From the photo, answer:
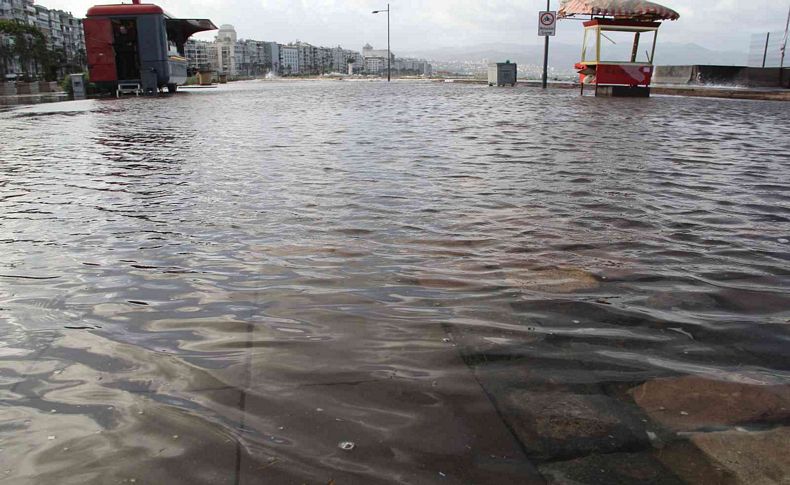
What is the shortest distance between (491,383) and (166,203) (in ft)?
13.3

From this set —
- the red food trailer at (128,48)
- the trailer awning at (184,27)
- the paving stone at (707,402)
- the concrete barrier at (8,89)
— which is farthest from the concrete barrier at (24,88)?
the paving stone at (707,402)

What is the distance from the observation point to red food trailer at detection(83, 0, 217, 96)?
86.2ft

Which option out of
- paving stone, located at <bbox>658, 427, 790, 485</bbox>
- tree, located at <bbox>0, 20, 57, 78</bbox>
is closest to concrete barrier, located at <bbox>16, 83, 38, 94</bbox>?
tree, located at <bbox>0, 20, 57, 78</bbox>

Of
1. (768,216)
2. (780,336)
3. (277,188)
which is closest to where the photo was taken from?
(780,336)

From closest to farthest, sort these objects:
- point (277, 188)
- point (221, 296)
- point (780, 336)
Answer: point (780, 336)
point (221, 296)
point (277, 188)

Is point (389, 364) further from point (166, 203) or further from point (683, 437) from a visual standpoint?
point (166, 203)

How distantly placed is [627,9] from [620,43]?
6.41ft

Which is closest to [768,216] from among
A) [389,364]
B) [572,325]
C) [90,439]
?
[572,325]

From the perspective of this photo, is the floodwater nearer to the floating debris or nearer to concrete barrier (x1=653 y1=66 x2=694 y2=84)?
the floating debris

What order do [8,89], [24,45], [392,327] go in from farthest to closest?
1. [24,45]
2. [8,89]
3. [392,327]

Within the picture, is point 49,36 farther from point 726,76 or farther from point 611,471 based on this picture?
point 611,471

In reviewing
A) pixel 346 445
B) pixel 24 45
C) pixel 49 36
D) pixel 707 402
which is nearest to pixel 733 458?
pixel 707 402

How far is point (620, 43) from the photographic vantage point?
2331 cm

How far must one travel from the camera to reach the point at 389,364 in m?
2.32
